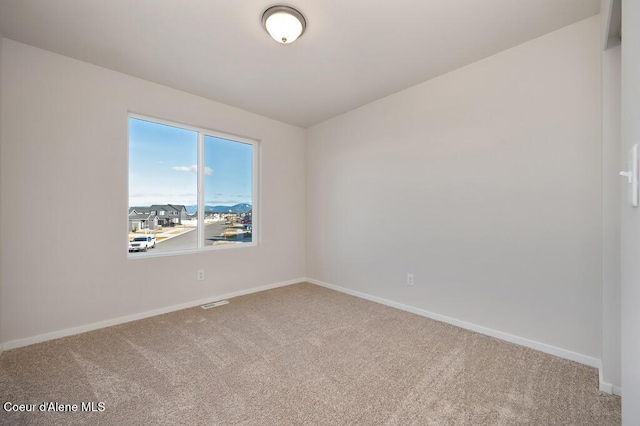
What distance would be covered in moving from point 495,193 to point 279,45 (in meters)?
2.30

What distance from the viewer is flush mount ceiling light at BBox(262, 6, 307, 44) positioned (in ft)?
6.33

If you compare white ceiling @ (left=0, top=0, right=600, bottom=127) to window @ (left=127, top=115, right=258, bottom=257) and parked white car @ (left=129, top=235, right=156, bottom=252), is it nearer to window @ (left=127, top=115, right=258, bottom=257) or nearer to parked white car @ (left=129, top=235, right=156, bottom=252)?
window @ (left=127, top=115, right=258, bottom=257)

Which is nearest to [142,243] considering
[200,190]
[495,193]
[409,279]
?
[200,190]

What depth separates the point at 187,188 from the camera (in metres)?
3.44

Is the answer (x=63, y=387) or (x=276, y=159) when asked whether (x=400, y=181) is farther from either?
(x=63, y=387)

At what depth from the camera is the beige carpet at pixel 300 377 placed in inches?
60.1

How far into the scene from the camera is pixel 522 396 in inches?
66.1

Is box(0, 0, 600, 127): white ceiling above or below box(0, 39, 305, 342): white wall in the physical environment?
above

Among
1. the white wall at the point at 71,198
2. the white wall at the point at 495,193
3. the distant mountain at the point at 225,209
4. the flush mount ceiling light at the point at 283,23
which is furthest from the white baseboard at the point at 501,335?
the flush mount ceiling light at the point at 283,23

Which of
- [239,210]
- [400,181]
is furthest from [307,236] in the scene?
[400,181]

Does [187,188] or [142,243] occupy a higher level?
[187,188]

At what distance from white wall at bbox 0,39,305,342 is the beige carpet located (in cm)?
32

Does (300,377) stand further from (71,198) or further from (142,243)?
(71,198)

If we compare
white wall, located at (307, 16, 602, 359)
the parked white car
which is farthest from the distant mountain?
white wall, located at (307, 16, 602, 359)
